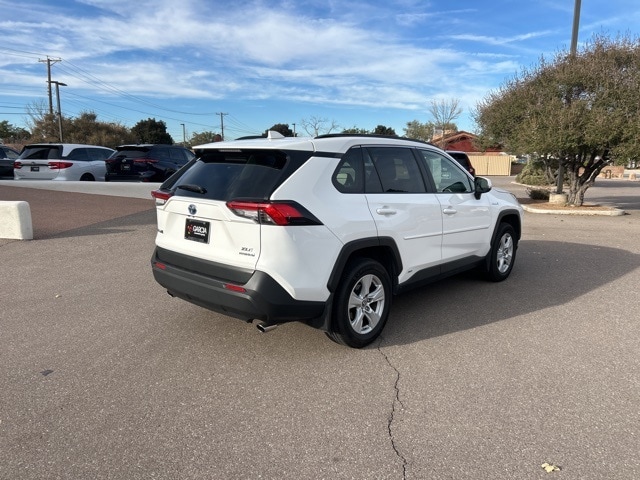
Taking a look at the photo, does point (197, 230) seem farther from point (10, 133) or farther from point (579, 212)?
point (10, 133)

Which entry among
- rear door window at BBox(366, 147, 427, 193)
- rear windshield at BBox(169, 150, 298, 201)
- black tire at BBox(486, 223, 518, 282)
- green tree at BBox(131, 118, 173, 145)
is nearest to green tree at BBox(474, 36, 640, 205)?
black tire at BBox(486, 223, 518, 282)

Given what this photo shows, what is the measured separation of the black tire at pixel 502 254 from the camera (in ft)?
19.7

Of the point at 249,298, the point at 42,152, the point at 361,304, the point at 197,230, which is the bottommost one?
the point at 361,304

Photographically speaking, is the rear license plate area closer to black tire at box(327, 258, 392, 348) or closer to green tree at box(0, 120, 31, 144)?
black tire at box(327, 258, 392, 348)

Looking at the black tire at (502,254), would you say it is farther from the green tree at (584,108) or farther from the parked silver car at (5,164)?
the parked silver car at (5,164)

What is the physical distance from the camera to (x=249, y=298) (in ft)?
11.4

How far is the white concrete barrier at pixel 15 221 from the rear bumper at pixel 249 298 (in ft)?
20.4

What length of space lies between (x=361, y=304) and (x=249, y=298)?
3.44 ft

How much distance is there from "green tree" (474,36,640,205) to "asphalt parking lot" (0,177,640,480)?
7.54m

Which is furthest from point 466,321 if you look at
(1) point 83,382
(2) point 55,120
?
(2) point 55,120

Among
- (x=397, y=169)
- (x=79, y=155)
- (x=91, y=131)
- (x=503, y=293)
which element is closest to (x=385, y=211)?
(x=397, y=169)

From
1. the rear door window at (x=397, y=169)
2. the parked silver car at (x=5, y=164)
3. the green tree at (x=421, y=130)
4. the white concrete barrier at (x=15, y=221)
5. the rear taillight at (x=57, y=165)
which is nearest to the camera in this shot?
the rear door window at (x=397, y=169)

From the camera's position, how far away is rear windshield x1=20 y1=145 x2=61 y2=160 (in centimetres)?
1523

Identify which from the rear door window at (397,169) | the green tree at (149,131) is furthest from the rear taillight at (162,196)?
the green tree at (149,131)
